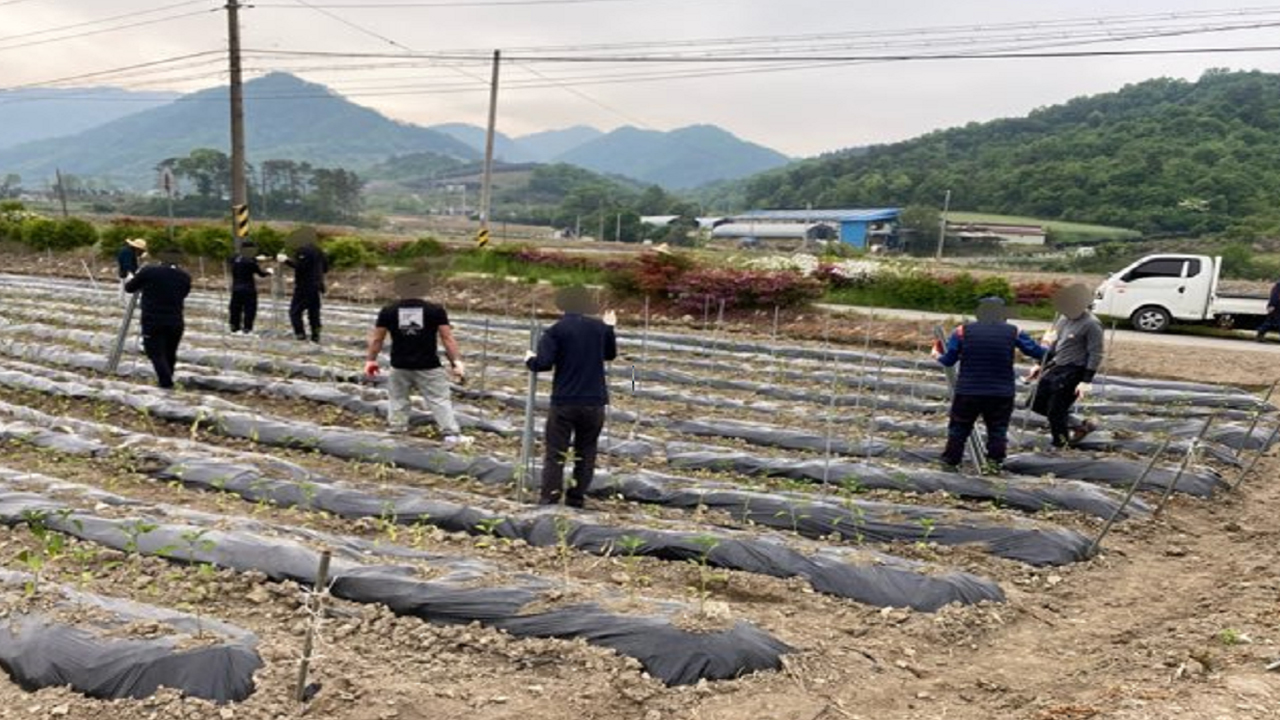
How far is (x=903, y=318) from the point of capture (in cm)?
1566

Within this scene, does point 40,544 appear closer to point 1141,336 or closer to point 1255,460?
point 1255,460

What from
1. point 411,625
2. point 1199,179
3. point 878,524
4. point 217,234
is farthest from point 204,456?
point 1199,179

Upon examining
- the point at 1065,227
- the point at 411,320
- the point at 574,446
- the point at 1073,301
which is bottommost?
the point at 574,446

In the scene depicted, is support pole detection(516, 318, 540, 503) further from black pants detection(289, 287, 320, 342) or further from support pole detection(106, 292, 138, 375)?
black pants detection(289, 287, 320, 342)

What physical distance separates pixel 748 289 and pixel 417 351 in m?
10.7

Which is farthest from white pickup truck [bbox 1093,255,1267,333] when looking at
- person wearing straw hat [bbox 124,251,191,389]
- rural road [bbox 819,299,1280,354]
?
person wearing straw hat [bbox 124,251,191,389]

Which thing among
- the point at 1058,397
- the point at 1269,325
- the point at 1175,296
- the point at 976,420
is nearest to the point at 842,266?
the point at 1175,296

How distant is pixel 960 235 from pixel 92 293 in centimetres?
3023

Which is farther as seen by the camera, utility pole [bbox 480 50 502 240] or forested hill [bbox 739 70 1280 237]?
forested hill [bbox 739 70 1280 237]

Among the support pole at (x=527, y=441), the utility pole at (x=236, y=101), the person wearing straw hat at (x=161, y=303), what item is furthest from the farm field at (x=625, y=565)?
the utility pole at (x=236, y=101)

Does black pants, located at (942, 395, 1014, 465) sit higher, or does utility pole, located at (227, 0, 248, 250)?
utility pole, located at (227, 0, 248, 250)

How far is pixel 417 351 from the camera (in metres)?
6.14

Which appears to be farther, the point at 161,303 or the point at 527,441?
the point at 161,303

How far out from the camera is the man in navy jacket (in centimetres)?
561
